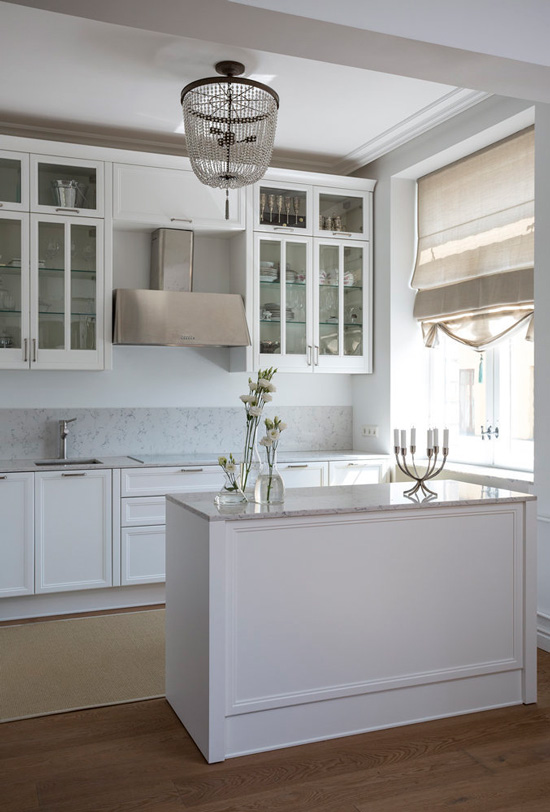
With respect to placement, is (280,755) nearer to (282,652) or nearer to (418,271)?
(282,652)

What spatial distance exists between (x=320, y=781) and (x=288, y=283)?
3.32 metres

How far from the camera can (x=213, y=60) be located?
360 centimetres

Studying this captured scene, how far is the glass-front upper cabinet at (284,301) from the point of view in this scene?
4.94 meters

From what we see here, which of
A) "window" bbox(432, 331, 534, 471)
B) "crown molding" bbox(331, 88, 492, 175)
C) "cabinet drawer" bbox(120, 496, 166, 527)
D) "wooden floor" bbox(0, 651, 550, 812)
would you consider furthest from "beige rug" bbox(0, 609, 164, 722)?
"crown molding" bbox(331, 88, 492, 175)

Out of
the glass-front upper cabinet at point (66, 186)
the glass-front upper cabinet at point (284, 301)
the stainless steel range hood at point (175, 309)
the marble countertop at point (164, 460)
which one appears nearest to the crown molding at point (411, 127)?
the glass-front upper cabinet at point (284, 301)

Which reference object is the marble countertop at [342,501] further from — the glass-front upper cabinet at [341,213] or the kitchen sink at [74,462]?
the glass-front upper cabinet at [341,213]

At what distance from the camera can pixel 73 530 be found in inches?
168

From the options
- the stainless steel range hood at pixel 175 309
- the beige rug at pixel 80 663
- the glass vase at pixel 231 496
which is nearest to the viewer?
the glass vase at pixel 231 496

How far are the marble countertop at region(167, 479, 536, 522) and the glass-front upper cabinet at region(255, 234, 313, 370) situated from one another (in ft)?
6.04

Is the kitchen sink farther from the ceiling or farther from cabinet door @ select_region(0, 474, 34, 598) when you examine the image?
the ceiling

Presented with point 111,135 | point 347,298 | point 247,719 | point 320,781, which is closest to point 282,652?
point 247,719

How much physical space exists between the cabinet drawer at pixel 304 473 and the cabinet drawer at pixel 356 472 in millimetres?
59

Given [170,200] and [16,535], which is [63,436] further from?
[170,200]

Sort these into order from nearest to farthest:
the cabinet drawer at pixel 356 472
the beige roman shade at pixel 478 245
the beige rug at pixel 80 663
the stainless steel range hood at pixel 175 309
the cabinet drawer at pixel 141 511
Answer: the beige rug at pixel 80 663
the beige roman shade at pixel 478 245
the cabinet drawer at pixel 141 511
the stainless steel range hood at pixel 175 309
the cabinet drawer at pixel 356 472
